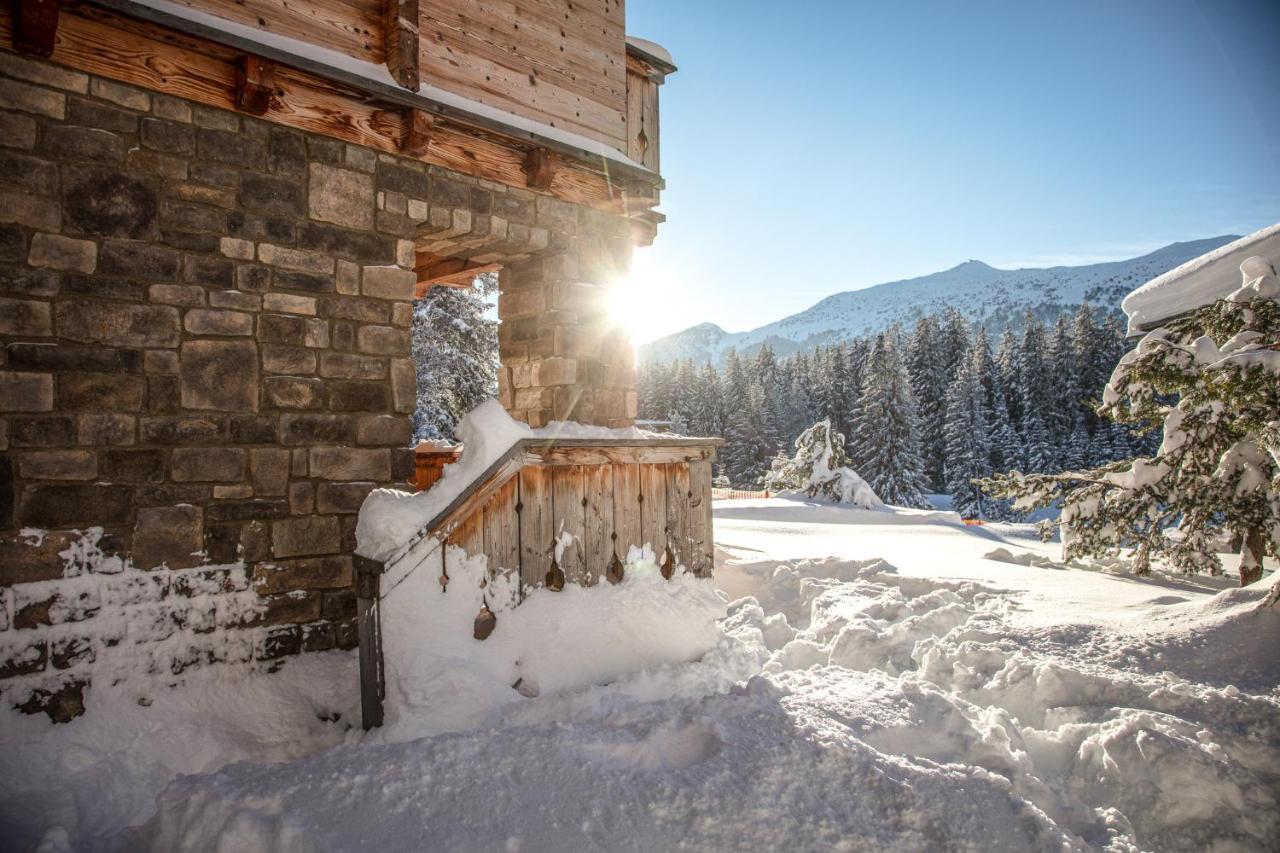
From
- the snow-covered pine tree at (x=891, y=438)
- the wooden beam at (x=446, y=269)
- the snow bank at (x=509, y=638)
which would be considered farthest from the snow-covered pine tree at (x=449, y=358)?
the snow-covered pine tree at (x=891, y=438)

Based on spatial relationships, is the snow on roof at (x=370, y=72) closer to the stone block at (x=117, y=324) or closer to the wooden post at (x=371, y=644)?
the stone block at (x=117, y=324)

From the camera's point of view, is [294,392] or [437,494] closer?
[437,494]

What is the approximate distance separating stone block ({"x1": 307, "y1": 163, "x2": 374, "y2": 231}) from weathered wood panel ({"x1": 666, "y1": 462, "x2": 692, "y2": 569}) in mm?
2693

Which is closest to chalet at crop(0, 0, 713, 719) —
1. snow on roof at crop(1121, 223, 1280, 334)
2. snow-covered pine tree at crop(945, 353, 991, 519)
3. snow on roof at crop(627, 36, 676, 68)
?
snow on roof at crop(627, 36, 676, 68)

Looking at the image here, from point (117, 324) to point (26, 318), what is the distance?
0.38 metres

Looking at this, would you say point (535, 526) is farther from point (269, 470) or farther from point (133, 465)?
point (133, 465)

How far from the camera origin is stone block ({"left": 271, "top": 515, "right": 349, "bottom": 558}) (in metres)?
4.36

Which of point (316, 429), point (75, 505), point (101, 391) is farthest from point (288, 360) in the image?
point (75, 505)

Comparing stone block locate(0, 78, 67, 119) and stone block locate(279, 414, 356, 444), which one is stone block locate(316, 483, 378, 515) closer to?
stone block locate(279, 414, 356, 444)

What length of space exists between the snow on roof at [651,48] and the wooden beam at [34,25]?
14.8ft

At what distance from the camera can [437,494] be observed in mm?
3666

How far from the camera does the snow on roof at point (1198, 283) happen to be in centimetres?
806

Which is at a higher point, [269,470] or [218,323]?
[218,323]

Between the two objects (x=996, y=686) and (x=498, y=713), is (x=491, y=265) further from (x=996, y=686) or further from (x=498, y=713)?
(x=996, y=686)
